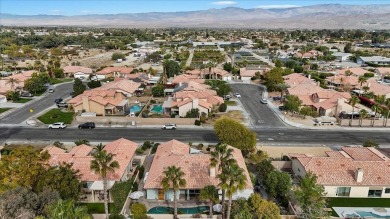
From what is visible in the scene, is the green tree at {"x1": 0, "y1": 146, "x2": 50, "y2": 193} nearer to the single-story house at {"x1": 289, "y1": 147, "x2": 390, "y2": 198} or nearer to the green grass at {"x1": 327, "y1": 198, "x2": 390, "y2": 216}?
the single-story house at {"x1": 289, "y1": 147, "x2": 390, "y2": 198}

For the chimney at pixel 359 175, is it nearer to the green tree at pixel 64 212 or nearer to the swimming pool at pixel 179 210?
the swimming pool at pixel 179 210

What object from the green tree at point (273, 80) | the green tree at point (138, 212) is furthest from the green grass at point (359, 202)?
the green tree at point (273, 80)

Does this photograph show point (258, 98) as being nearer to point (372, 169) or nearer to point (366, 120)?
point (366, 120)

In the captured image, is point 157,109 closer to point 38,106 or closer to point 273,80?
point 38,106

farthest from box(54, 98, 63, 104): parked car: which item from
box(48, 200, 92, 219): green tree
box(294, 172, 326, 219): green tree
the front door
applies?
box(294, 172, 326, 219): green tree

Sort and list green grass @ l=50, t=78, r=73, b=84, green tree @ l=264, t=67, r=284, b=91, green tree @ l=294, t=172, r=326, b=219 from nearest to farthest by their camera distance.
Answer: green tree @ l=294, t=172, r=326, b=219 → green tree @ l=264, t=67, r=284, b=91 → green grass @ l=50, t=78, r=73, b=84

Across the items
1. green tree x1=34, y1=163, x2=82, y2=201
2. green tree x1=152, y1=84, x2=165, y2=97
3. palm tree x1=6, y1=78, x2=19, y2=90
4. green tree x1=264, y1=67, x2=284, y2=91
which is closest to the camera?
green tree x1=34, y1=163, x2=82, y2=201
